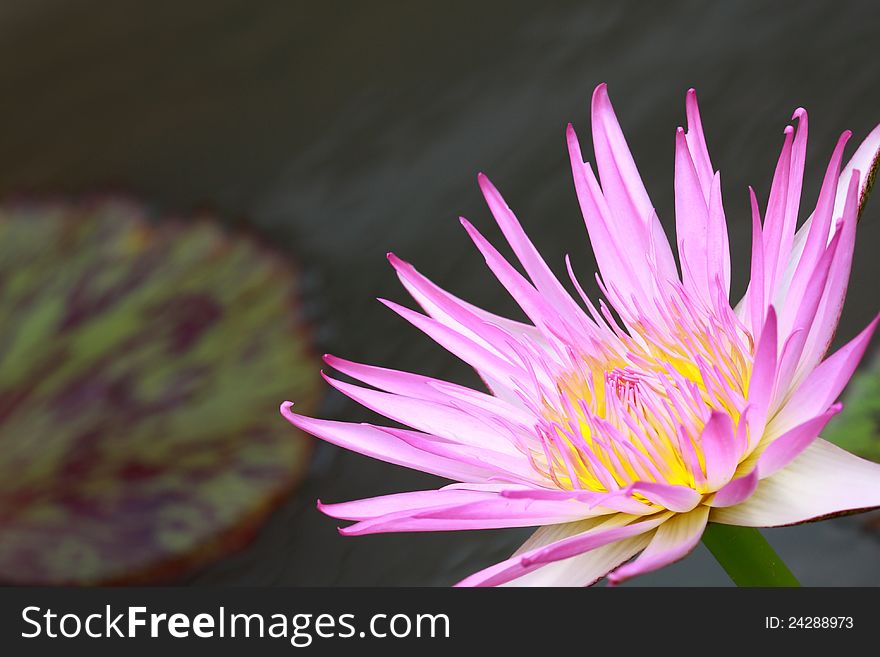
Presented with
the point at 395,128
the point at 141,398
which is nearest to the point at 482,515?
the point at 141,398

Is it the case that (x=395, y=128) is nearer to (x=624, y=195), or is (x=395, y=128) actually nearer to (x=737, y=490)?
(x=624, y=195)

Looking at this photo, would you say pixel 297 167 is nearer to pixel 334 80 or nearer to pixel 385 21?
pixel 334 80

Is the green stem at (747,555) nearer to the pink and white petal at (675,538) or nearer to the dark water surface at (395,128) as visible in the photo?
the pink and white petal at (675,538)

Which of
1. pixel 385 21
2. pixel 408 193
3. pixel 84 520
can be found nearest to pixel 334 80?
pixel 385 21

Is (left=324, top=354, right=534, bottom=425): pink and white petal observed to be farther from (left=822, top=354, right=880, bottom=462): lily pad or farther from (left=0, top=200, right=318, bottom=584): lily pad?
(left=0, top=200, right=318, bottom=584): lily pad

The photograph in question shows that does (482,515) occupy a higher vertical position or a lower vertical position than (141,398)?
lower

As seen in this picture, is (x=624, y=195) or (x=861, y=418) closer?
(x=624, y=195)

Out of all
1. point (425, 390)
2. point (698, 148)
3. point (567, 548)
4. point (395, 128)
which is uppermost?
point (395, 128)
